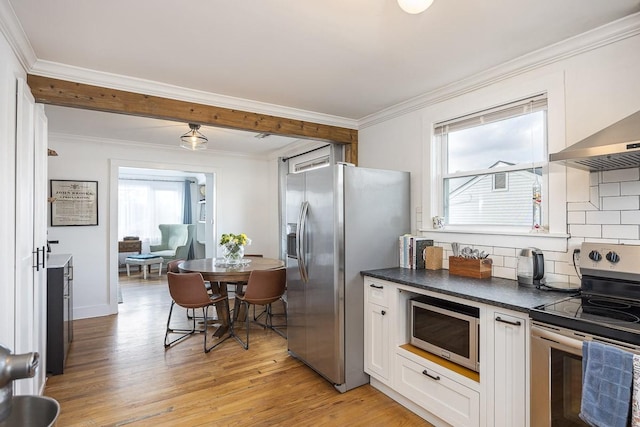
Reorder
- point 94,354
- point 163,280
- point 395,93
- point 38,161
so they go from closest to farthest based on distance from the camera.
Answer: point 38,161 < point 395,93 < point 94,354 < point 163,280

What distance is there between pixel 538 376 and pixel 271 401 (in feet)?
5.83

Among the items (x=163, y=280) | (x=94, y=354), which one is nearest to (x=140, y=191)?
(x=163, y=280)

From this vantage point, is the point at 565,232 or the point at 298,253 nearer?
the point at 565,232

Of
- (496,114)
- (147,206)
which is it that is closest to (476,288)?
(496,114)

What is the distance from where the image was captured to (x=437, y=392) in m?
2.15

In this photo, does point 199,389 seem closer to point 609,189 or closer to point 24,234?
point 24,234

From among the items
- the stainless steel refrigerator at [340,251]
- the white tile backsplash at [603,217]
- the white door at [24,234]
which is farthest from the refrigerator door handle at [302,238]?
the white tile backsplash at [603,217]

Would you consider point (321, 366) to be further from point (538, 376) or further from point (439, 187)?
point (439, 187)

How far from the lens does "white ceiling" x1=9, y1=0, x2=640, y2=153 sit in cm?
178

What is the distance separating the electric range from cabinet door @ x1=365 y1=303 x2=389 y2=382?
3.76 ft

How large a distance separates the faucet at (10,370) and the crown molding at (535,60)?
2980 millimetres

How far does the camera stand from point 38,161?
234 cm

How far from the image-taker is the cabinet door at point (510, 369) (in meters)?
1.70

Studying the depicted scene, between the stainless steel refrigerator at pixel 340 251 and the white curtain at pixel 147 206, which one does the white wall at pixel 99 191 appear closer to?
the stainless steel refrigerator at pixel 340 251
